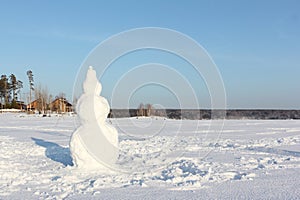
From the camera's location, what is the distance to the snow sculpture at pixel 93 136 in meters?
8.33

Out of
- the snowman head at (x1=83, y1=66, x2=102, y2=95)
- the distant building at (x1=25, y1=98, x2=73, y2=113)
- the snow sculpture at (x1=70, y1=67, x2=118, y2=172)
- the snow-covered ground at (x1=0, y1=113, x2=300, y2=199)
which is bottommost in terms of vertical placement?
the snow-covered ground at (x1=0, y1=113, x2=300, y2=199)

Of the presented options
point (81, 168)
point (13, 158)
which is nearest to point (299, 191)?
point (81, 168)

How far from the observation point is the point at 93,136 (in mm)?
8383

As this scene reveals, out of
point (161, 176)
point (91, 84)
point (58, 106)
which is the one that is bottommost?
point (161, 176)

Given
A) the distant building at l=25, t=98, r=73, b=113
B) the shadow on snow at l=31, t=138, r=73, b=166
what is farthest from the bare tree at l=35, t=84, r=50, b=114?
the shadow on snow at l=31, t=138, r=73, b=166

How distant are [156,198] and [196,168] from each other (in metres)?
2.42

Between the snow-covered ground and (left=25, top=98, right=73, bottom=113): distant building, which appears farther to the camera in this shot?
(left=25, top=98, right=73, bottom=113): distant building

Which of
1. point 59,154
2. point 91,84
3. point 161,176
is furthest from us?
point 59,154

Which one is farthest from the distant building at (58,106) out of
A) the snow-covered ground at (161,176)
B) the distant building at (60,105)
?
the snow-covered ground at (161,176)

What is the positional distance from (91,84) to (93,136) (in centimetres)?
129

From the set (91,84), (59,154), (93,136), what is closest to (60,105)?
(59,154)

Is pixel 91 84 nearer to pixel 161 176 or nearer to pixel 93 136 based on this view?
pixel 93 136

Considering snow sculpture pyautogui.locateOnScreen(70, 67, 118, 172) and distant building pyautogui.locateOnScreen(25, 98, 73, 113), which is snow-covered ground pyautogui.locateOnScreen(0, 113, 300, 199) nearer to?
snow sculpture pyautogui.locateOnScreen(70, 67, 118, 172)

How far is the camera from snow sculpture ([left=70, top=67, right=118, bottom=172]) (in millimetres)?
8328
